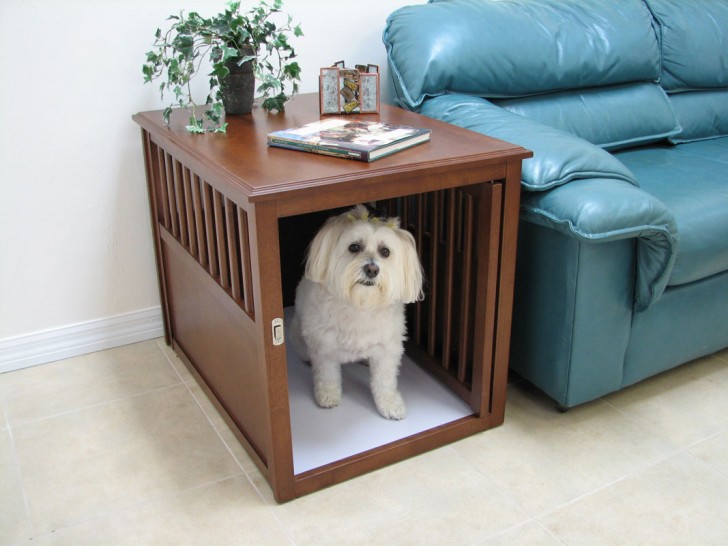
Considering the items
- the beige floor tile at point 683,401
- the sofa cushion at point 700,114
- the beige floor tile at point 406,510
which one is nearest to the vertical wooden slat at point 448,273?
the beige floor tile at point 406,510

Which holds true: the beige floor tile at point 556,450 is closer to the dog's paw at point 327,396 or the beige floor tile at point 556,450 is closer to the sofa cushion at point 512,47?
the dog's paw at point 327,396

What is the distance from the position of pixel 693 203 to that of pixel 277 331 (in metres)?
1.09

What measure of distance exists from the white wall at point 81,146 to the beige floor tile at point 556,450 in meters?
1.14

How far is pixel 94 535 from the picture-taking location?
1.46 metres

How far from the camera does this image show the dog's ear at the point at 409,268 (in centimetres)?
159

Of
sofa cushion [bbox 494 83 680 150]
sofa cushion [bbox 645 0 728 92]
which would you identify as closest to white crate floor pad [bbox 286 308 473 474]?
sofa cushion [bbox 494 83 680 150]

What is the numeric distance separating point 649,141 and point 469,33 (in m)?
0.74

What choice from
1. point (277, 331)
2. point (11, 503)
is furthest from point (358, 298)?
point (11, 503)

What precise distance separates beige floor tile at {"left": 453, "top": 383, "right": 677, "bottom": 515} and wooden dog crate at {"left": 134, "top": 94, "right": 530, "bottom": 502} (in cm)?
7

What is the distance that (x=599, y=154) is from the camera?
5.49 feet

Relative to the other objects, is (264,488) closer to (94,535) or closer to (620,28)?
(94,535)

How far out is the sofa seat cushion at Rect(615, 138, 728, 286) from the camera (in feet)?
5.56

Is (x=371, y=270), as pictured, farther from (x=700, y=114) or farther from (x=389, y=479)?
(x=700, y=114)

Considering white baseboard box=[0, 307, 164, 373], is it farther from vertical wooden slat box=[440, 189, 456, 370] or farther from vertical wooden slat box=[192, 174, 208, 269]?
vertical wooden slat box=[440, 189, 456, 370]
